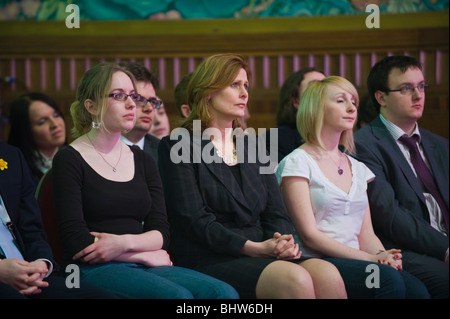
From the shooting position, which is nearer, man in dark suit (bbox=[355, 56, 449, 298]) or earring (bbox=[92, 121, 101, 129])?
earring (bbox=[92, 121, 101, 129])

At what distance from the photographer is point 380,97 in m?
2.76

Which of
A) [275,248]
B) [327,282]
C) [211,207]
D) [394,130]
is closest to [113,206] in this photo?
[211,207]

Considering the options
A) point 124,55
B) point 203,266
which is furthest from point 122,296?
point 124,55

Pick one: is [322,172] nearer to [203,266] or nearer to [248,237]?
[248,237]

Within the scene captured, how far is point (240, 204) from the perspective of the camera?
7.39 ft

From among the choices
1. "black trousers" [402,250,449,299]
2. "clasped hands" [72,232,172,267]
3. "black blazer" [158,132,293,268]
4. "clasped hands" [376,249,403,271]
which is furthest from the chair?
"black trousers" [402,250,449,299]

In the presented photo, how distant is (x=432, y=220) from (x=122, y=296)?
4.22 ft

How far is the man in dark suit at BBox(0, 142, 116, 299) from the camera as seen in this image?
1.88m

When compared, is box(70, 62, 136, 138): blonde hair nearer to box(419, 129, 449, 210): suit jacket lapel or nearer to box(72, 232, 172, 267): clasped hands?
box(72, 232, 172, 267): clasped hands

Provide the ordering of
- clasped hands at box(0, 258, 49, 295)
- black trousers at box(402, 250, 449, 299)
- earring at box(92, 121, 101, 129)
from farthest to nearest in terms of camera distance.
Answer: black trousers at box(402, 250, 449, 299)
earring at box(92, 121, 101, 129)
clasped hands at box(0, 258, 49, 295)

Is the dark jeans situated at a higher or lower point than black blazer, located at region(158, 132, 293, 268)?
lower

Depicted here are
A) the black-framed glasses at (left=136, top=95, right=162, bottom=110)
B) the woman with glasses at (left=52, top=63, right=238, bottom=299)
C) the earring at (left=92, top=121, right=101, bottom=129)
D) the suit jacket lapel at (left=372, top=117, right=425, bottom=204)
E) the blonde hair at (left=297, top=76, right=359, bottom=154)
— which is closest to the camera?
the woman with glasses at (left=52, top=63, right=238, bottom=299)

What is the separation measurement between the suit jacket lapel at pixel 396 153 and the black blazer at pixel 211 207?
0.55m
